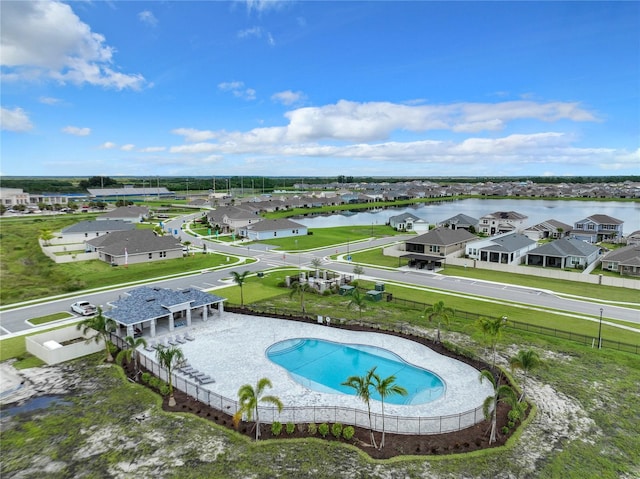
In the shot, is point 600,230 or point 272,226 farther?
point 272,226

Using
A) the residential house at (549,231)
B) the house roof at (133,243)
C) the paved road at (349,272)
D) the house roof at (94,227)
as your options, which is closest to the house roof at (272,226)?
the paved road at (349,272)

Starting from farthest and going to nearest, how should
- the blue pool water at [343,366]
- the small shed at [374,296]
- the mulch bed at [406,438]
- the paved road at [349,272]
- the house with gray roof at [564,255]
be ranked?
the house with gray roof at [564,255], the small shed at [374,296], the paved road at [349,272], the blue pool water at [343,366], the mulch bed at [406,438]

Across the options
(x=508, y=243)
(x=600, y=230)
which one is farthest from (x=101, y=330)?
(x=600, y=230)

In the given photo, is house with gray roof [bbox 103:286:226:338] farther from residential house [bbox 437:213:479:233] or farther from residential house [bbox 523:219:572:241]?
residential house [bbox 437:213:479:233]

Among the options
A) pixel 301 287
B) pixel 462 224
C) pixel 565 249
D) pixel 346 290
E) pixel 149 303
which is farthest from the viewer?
pixel 462 224

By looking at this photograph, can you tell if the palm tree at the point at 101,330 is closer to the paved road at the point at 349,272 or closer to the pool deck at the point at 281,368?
the pool deck at the point at 281,368

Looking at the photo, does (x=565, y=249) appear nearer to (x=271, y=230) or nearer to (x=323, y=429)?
(x=323, y=429)
